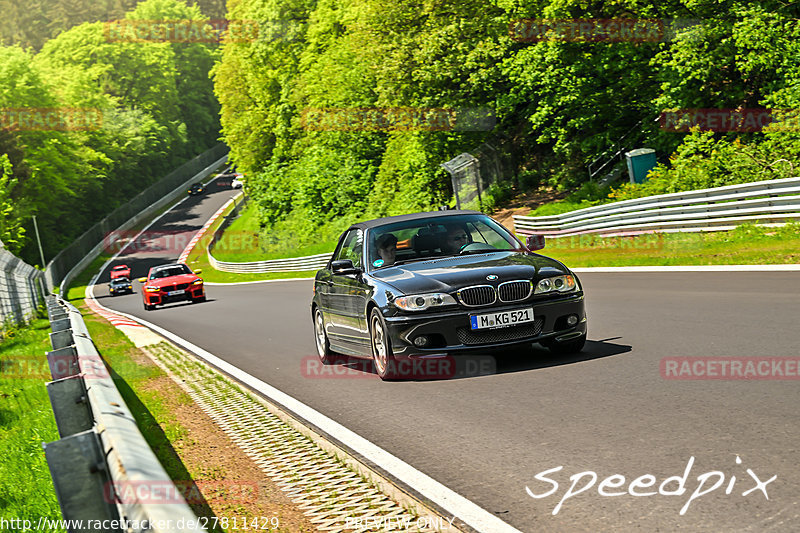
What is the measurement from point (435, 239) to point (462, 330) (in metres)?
1.66

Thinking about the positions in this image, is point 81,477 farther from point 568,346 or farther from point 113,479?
point 568,346

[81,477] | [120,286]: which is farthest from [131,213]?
[81,477]

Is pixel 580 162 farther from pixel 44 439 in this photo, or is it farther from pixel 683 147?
pixel 44 439

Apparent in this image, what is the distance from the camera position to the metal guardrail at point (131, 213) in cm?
7558

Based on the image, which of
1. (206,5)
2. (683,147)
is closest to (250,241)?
(683,147)

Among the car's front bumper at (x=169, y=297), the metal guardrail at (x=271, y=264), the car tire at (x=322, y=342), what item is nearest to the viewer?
the car tire at (x=322, y=342)

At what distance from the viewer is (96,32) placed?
105 meters

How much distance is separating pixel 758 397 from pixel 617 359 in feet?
7.32

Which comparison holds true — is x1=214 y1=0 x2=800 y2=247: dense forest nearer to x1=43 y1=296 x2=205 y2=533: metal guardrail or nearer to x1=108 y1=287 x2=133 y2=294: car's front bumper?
x1=108 y1=287 x2=133 y2=294: car's front bumper

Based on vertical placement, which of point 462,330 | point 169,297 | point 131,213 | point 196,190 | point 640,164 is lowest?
point 169,297

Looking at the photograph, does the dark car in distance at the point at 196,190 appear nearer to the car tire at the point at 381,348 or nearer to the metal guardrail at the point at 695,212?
the metal guardrail at the point at 695,212

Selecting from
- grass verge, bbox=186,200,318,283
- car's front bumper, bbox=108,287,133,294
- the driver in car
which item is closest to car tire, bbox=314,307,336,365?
the driver in car

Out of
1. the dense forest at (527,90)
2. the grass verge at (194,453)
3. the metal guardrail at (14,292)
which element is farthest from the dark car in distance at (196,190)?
the grass verge at (194,453)

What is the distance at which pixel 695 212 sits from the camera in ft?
70.2
